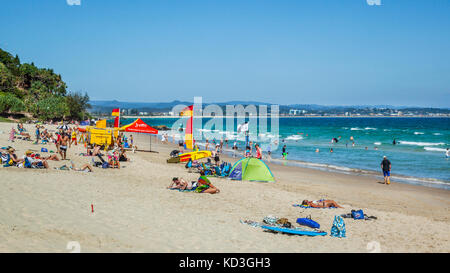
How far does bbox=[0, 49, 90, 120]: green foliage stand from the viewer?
5134 centimetres

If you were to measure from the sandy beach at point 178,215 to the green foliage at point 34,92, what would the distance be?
4358 cm

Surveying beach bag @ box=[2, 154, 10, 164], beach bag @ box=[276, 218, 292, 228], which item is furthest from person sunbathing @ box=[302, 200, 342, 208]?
beach bag @ box=[2, 154, 10, 164]

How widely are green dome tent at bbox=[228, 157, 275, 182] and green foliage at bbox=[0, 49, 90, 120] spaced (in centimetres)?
4406

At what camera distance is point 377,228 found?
905 cm

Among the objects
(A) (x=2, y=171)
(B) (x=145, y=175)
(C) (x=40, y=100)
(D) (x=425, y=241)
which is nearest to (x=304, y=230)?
(D) (x=425, y=241)

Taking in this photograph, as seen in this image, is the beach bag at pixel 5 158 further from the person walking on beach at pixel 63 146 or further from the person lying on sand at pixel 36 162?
the person walking on beach at pixel 63 146

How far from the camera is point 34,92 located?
58.3 m

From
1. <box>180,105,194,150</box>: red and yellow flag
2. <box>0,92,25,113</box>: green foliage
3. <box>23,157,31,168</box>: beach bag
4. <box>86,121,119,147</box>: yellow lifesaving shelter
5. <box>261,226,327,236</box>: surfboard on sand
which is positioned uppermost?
<box>0,92,25,113</box>: green foliage

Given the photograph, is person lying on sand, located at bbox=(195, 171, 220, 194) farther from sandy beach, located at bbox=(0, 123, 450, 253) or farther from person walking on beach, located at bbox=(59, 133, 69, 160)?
person walking on beach, located at bbox=(59, 133, 69, 160)

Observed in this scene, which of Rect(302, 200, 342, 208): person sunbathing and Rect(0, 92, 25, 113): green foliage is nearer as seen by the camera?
Rect(302, 200, 342, 208): person sunbathing

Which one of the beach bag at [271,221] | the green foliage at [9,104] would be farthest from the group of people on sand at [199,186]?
the green foliage at [9,104]

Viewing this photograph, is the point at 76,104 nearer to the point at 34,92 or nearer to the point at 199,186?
the point at 34,92

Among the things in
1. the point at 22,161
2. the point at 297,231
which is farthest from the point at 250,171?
the point at 22,161
